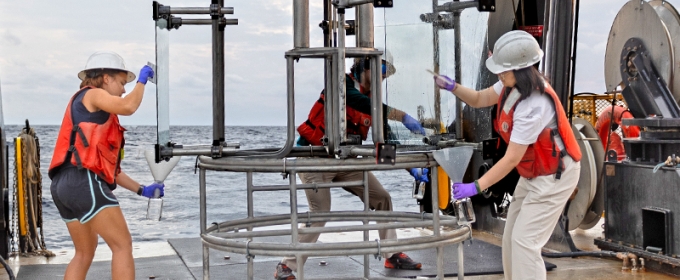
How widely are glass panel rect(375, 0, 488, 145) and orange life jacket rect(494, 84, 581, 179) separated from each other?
0.37m

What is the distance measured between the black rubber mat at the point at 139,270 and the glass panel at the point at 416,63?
268cm

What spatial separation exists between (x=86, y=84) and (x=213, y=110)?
1.08 m

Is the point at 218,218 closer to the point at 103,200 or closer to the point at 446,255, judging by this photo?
the point at 446,255

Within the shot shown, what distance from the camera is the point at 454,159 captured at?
170 inches

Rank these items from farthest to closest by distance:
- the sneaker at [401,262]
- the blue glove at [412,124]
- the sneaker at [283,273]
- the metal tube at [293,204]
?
1. the sneaker at [401,262]
2. the sneaker at [283,273]
3. the blue glove at [412,124]
4. the metal tube at [293,204]

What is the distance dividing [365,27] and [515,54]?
862 millimetres

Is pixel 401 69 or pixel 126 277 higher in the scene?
pixel 401 69

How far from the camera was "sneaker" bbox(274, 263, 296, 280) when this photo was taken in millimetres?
6484

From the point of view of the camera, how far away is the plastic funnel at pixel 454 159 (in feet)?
→ 13.8

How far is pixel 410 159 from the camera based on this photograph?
4125 millimetres

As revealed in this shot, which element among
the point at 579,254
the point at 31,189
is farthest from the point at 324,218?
the point at 31,189

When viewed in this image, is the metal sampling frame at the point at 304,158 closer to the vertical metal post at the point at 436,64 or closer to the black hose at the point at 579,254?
the vertical metal post at the point at 436,64

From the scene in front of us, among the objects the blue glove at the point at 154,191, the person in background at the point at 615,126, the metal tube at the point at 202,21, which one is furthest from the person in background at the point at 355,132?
the person in background at the point at 615,126

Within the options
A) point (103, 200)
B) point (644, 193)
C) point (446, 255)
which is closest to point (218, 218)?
point (446, 255)
